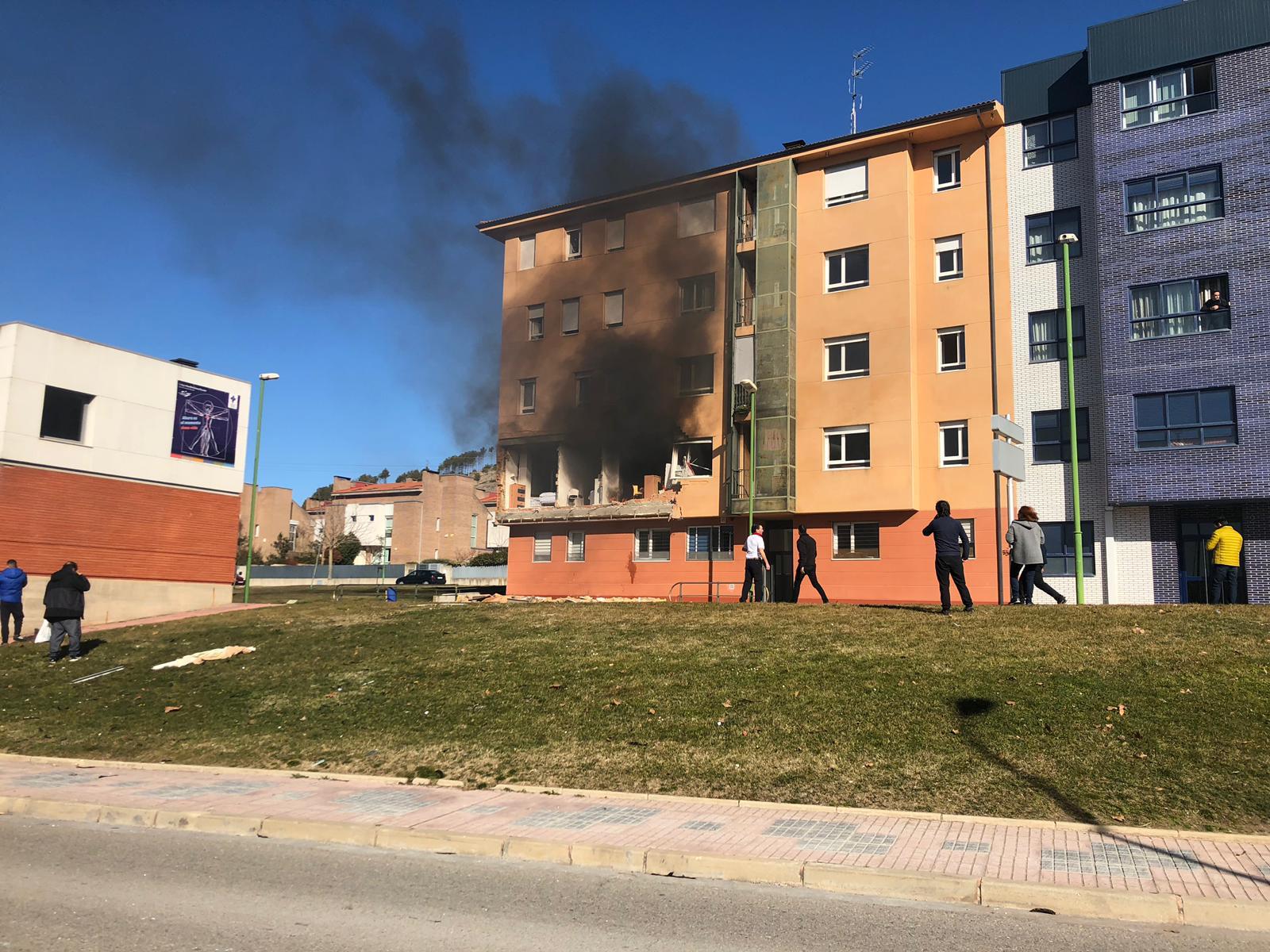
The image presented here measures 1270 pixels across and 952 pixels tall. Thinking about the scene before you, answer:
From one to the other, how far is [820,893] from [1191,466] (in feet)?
70.7

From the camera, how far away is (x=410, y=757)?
10227 mm

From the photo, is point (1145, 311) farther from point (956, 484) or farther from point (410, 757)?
point (410, 757)

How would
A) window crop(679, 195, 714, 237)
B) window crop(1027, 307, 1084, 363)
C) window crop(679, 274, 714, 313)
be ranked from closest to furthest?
window crop(1027, 307, 1084, 363), window crop(679, 274, 714, 313), window crop(679, 195, 714, 237)

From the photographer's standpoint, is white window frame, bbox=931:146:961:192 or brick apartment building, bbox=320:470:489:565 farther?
brick apartment building, bbox=320:470:489:565

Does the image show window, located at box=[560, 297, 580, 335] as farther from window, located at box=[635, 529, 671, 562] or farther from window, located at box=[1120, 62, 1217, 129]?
window, located at box=[1120, 62, 1217, 129]

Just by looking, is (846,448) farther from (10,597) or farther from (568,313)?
(10,597)

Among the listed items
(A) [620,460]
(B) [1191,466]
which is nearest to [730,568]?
(A) [620,460]

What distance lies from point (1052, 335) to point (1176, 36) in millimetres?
8070

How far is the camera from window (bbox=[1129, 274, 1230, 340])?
23.7 metres

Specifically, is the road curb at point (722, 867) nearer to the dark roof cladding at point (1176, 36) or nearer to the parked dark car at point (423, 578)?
the dark roof cladding at point (1176, 36)

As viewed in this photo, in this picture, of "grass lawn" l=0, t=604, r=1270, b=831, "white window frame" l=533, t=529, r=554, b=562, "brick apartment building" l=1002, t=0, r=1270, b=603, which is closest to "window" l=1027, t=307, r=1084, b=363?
"brick apartment building" l=1002, t=0, r=1270, b=603

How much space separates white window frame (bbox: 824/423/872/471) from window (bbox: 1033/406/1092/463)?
14.3ft

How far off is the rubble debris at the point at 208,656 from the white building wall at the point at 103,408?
32.9ft

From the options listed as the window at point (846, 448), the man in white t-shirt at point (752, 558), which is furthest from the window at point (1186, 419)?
the man in white t-shirt at point (752, 558)
